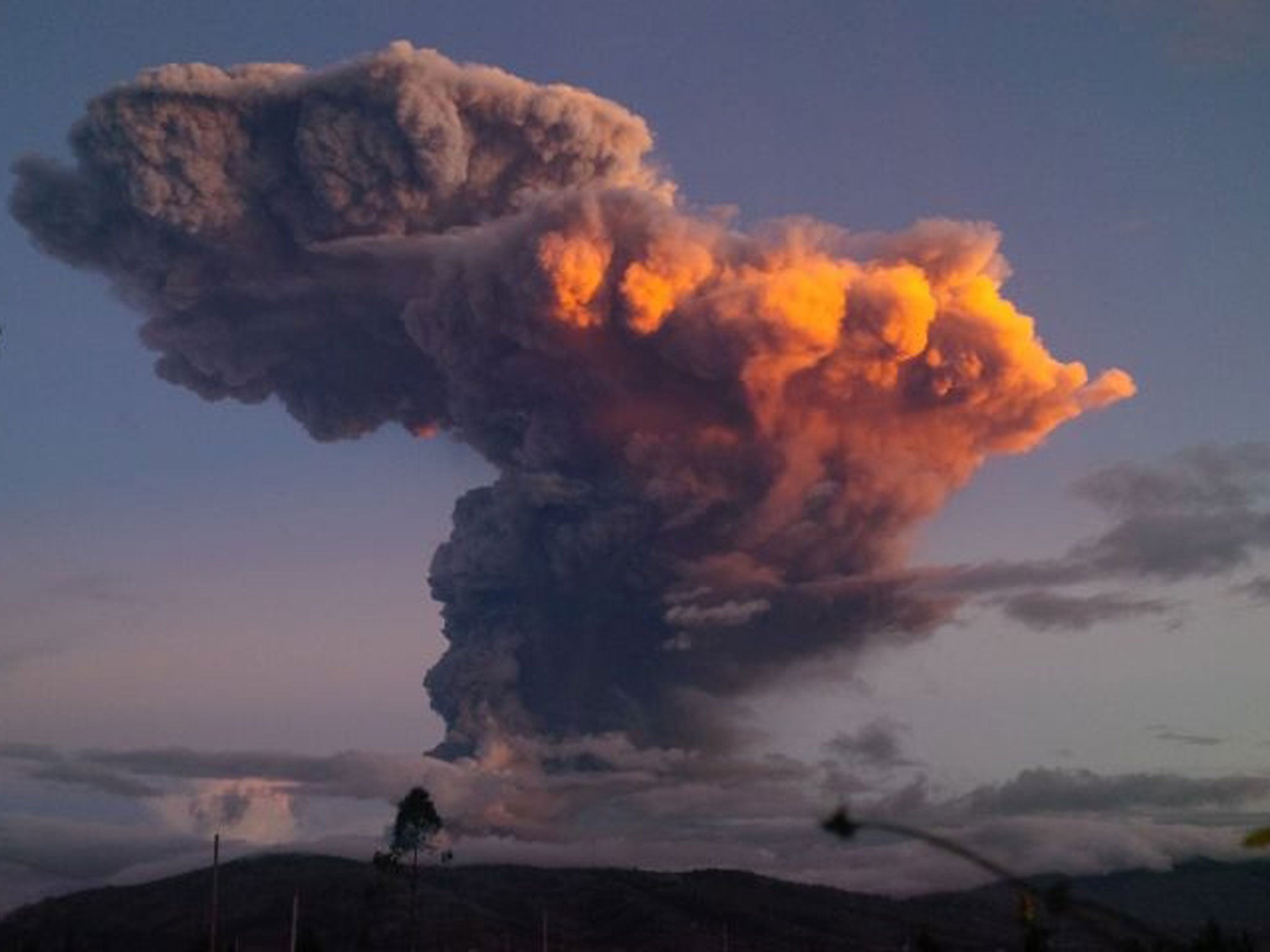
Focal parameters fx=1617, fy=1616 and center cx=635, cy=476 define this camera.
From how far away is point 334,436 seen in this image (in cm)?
14538

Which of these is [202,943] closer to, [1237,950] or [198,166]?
[198,166]

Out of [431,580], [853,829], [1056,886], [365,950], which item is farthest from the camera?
[365,950]

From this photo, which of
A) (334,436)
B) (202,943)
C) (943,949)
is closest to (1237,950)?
(943,949)

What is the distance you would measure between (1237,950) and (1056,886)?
125m

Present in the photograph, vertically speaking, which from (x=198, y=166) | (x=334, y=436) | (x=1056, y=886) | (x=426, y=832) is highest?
(x=198, y=166)

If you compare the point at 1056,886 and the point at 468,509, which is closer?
the point at 1056,886

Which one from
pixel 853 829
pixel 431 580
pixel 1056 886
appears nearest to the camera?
pixel 853 829

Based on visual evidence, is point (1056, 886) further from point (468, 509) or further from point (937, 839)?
point (468, 509)

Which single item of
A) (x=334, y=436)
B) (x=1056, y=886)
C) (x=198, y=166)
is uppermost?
(x=198, y=166)

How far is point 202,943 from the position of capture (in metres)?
167

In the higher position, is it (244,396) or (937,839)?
(244,396)

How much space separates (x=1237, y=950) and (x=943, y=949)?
92.8 feet

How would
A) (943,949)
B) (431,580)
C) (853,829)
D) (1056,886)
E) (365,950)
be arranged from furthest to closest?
1. (365,950)
2. (431,580)
3. (943,949)
4. (1056,886)
5. (853,829)

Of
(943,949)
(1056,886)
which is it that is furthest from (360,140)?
(1056,886)
